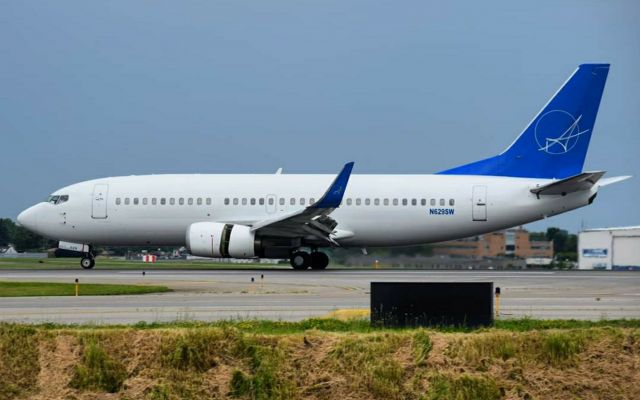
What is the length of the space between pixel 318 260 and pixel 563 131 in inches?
482

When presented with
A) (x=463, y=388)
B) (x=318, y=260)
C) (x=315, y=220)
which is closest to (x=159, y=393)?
(x=463, y=388)

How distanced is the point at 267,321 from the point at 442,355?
5445 mm

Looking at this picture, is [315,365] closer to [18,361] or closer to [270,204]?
[18,361]

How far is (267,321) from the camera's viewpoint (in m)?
18.5

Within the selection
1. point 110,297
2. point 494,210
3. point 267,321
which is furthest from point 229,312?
point 494,210

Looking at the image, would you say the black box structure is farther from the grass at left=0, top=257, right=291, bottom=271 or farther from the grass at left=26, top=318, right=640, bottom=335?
the grass at left=0, top=257, right=291, bottom=271

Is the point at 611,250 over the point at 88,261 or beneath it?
over

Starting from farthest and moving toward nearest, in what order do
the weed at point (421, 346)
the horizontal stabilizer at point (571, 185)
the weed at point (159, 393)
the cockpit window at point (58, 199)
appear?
1. the cockpit window at point (58, 199)
2. the horizontal stabilizer at point (571, 185)
3. the weed at point (421, 346)
4. the weed at point (159, 393)

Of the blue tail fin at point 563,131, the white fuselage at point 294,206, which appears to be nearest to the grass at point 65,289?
the white fuselage at point 294,206

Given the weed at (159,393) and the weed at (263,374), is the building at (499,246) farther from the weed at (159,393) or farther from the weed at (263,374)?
the weed at (159,393)

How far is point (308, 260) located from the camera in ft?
145

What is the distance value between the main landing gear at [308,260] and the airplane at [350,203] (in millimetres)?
45

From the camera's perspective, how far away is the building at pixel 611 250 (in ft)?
190

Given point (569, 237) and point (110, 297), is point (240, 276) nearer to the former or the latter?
point (110, 297)
